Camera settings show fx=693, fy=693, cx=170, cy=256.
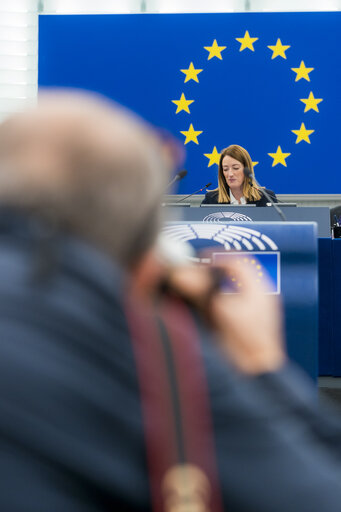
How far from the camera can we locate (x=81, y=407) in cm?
44

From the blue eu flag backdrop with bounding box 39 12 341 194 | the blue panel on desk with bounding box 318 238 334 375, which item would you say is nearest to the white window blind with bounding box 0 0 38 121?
the blue eu flag backdrop with bounding box 39 12 341 194

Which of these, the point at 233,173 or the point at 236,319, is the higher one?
the point at 233,173

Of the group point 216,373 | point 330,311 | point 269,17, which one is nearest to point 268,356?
point 216,373

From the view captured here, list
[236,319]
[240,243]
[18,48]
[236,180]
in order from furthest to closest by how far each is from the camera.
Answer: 1. [18,48]
2. [236,180]
3. [240,243]
4. [236,319]

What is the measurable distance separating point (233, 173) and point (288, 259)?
6.48 feet

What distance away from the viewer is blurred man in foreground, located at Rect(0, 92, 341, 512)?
1.42 feet

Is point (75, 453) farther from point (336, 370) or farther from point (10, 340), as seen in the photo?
point (336, 370)

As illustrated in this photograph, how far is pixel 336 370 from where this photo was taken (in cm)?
329

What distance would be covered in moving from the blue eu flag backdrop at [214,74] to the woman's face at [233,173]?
6.29 ft

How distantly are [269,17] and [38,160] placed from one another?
5860mm

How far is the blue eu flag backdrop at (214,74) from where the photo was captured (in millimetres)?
5859

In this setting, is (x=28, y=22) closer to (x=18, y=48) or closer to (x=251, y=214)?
(x=18, y=48)

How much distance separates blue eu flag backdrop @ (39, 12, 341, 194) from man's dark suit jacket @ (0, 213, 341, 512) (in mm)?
A: 5402

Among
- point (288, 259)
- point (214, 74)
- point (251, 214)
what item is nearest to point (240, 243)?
point (288, 259)
